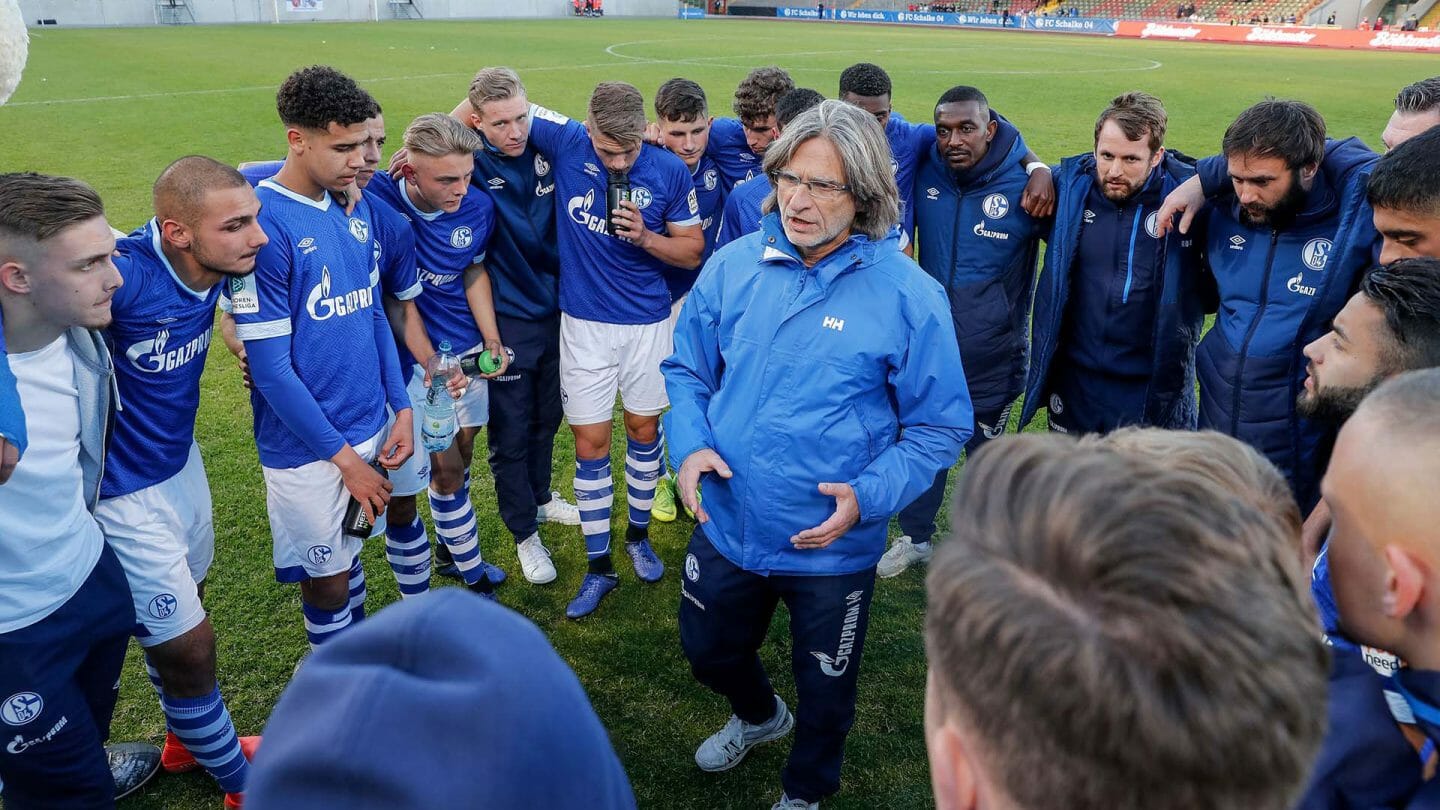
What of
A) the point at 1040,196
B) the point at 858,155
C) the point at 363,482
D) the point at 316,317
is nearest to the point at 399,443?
the point at 363,482

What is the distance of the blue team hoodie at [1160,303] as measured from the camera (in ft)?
12.8

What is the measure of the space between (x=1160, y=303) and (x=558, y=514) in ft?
11.1

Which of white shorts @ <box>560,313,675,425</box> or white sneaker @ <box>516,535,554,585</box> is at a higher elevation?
white shorts @ <box>560,313,675,425</box>

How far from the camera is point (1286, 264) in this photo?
3.41 metres

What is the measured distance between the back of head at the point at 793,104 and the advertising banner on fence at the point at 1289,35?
41491 mm

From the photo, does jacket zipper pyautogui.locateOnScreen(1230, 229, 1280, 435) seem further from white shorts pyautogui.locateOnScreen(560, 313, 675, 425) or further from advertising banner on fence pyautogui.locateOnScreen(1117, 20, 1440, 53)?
advertising banner on fence pyautogui.locateOnScreen(1117, 20, 1440, 53)

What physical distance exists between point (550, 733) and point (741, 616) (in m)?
2.20

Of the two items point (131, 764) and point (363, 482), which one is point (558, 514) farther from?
point (131, 764)

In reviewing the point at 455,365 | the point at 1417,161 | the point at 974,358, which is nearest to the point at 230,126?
the point at 455,365

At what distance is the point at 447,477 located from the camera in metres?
4.41

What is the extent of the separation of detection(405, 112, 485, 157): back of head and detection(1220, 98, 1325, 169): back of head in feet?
9.98

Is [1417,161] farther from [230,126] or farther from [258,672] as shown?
[230,126]

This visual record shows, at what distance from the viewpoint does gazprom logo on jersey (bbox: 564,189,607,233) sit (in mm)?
4562

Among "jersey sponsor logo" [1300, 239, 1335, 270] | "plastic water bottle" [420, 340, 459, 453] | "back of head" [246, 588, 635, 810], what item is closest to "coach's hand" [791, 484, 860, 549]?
"back of head" [246, 588, 635, 810]
